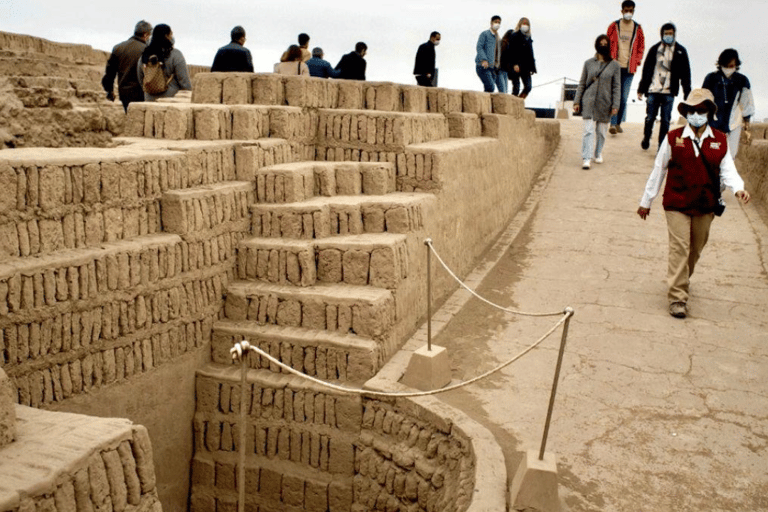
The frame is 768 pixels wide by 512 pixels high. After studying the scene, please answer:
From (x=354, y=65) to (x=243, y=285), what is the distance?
6.43 metres

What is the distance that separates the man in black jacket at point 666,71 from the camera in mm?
10984

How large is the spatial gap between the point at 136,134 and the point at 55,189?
1.93 meters

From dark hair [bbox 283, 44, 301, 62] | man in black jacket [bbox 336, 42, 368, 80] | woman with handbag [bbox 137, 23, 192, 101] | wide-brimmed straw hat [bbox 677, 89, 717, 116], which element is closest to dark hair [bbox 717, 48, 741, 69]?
wide-brimmed straw hat [bbox 677, 89, 717, 116]

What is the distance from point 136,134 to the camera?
6559 millimetres

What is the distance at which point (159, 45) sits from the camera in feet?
26.2

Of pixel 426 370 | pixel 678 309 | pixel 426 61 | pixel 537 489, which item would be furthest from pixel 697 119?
pixel 426 61

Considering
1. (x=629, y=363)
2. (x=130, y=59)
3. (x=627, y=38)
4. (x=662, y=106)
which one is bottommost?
(x=629, y=363)

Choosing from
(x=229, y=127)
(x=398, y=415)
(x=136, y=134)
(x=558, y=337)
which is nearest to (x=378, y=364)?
(x=398, y=415)

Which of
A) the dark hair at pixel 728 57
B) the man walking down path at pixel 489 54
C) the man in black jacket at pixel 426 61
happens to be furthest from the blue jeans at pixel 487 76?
the dark hair at pixel 728 57

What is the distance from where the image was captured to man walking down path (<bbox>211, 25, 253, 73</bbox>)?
8516 millimetres

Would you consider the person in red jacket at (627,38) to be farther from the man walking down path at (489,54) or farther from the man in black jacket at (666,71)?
the man walking down path at (489,54)

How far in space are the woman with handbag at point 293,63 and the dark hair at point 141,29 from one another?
1.65 metres

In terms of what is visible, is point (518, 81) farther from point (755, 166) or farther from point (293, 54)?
point (293, 54)

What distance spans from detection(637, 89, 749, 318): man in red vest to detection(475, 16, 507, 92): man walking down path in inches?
223
